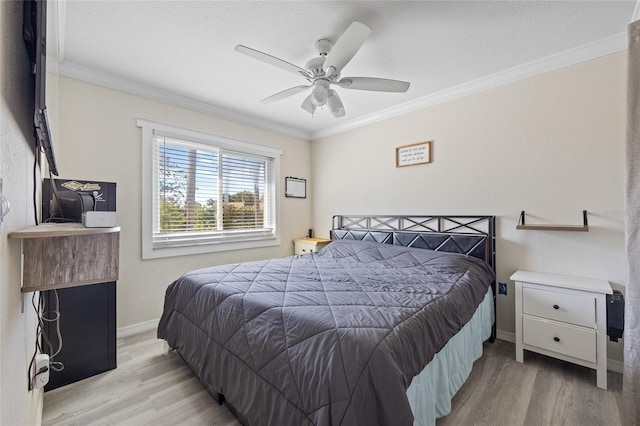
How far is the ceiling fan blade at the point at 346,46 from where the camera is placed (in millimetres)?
1661

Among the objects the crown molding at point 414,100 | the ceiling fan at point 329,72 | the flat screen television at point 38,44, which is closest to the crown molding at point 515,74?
the crown molding at point 414,100

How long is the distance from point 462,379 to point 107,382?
255 centimetres

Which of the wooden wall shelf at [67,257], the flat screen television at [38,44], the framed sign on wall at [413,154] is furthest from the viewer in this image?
the framed sign on wall at [413,154]

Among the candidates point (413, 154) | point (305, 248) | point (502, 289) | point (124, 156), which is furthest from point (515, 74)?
point (124, 156)

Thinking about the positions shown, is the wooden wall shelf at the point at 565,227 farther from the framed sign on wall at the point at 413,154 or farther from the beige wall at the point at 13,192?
the beige wall at the point at 13,192

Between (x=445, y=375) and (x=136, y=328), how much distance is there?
294 centimetres

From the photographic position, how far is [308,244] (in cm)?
408

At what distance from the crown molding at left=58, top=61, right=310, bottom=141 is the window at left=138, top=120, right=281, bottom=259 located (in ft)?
0.99

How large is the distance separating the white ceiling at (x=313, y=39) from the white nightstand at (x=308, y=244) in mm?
2102

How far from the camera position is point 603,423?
162cm

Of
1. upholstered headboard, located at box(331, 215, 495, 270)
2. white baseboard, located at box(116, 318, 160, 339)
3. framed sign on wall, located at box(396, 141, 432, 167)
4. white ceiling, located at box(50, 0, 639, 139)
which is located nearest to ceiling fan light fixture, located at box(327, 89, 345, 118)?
white ceiling, located at box(50, 0, 639, 139)

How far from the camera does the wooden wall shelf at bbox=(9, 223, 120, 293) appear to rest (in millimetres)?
961

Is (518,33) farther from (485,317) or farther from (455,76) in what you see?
(485,317)

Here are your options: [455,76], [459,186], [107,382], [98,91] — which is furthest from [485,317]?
[98,91]
